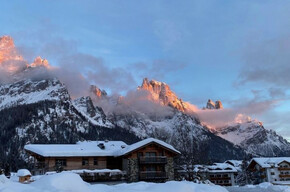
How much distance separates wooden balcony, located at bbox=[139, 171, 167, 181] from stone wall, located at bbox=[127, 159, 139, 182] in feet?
2.52

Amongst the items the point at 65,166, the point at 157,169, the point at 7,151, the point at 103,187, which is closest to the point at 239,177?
the point at 157,169

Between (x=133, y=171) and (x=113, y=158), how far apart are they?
4.49 m

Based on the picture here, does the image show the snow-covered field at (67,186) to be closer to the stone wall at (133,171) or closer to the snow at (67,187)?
the snow at (67,187)

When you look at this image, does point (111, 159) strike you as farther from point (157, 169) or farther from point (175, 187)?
point (175, 187)

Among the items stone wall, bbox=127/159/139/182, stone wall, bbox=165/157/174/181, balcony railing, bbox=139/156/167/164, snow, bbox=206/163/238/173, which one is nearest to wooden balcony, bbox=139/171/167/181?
stone wall, bbox=127/159/139/182

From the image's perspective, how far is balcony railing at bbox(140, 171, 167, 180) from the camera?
4947 centimetres

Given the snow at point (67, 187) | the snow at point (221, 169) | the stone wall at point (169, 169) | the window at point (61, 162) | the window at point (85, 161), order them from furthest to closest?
the snow at point (221, 169), the stone wall at point (169, 169), the window at point (85, 161), the window at point (61, 162), the snow at point (67, 187)

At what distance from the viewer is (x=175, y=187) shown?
13.0 meters

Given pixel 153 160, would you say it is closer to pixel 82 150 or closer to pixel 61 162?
pixel 82 150

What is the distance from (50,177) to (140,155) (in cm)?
3880

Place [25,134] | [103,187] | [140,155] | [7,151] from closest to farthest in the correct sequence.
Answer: [103,187] → [140,155] → [7,151] → [25,134]

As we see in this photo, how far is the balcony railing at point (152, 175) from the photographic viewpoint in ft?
162

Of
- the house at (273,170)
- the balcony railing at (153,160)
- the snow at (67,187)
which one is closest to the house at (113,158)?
the balcony railing at (153,160)

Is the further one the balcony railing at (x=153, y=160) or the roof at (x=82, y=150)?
the balcony railing at (x=153, y=160)
